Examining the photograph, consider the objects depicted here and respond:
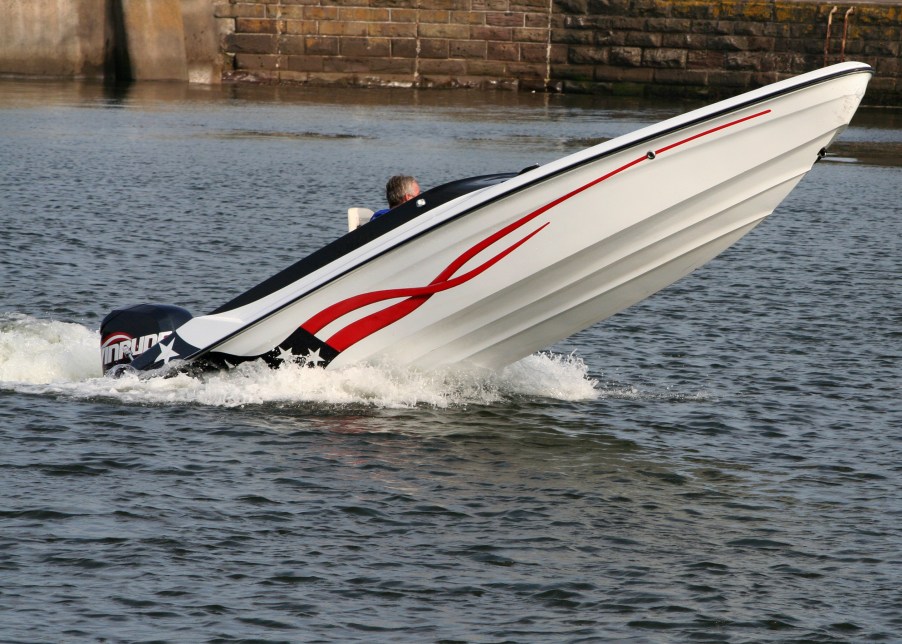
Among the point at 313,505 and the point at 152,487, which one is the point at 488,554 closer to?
the point at 313,505

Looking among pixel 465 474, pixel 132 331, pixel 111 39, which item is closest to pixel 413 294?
pixel 465 474

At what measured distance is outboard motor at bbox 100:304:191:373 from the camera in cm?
977

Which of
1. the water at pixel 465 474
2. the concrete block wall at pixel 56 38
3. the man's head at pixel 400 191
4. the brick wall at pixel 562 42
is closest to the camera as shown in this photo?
the water at pixel 465 474

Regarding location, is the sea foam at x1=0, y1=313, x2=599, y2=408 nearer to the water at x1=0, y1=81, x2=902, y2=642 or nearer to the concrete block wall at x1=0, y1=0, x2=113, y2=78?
the water at x1=0, y1=81, x2=902, y2=642

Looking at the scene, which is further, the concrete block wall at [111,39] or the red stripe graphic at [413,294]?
the concrete block wall at [111,39]

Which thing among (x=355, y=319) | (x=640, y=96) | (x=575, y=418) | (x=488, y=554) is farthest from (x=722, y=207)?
(x=640, y=96)

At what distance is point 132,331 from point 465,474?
2.88m

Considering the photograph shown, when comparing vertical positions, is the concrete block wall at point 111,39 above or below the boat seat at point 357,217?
above

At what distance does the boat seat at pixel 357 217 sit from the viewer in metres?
9.35

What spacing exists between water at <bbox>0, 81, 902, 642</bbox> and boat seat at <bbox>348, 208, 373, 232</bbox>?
0.99 m

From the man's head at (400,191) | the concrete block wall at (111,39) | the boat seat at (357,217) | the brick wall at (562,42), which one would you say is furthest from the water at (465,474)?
the concrete block wall at (111,39)

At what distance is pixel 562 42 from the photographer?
123 feet

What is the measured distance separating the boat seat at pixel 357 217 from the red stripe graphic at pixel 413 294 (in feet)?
1.73

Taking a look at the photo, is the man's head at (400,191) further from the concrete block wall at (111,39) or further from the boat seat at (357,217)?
the concrete block wall at (111,39)
